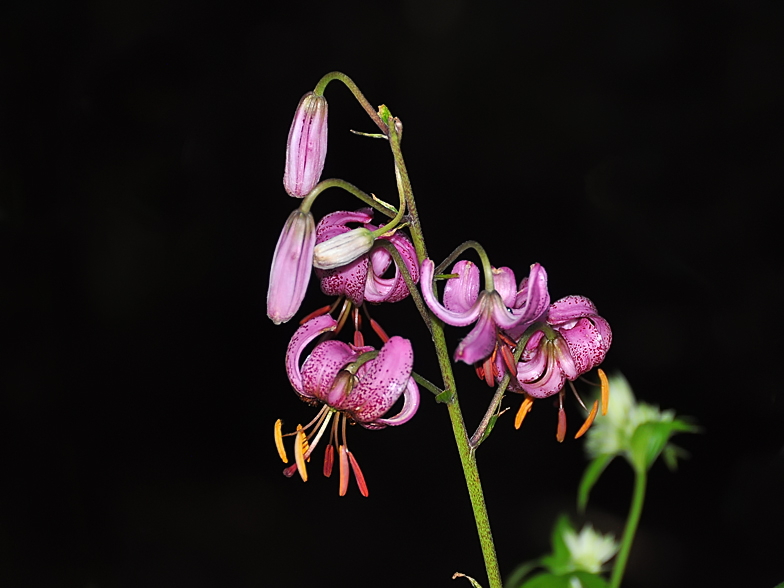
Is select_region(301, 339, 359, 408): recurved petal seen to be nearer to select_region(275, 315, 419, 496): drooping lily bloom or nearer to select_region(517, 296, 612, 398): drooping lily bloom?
select_region(275, 315, 419, 496): drooping lily bloom

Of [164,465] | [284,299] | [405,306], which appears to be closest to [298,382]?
[284,299]

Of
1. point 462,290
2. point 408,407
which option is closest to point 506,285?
point 462,290

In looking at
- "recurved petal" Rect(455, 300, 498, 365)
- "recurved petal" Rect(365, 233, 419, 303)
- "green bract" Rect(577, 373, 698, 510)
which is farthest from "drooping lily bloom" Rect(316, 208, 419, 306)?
"green bract" Rect(577, 373, 698, 510)

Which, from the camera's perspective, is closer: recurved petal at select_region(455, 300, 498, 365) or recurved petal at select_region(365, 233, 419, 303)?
recurved petal at select_region(455, 300, 498, 365)

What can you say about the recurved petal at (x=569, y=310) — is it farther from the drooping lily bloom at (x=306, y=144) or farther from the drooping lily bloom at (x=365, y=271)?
the drooping lily bloom at (x=306, y=144)

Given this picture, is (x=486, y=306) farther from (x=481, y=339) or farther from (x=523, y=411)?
(x=523, y=411)

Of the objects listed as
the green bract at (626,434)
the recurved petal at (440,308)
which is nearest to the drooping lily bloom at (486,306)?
the recurved petal at (440,308)
